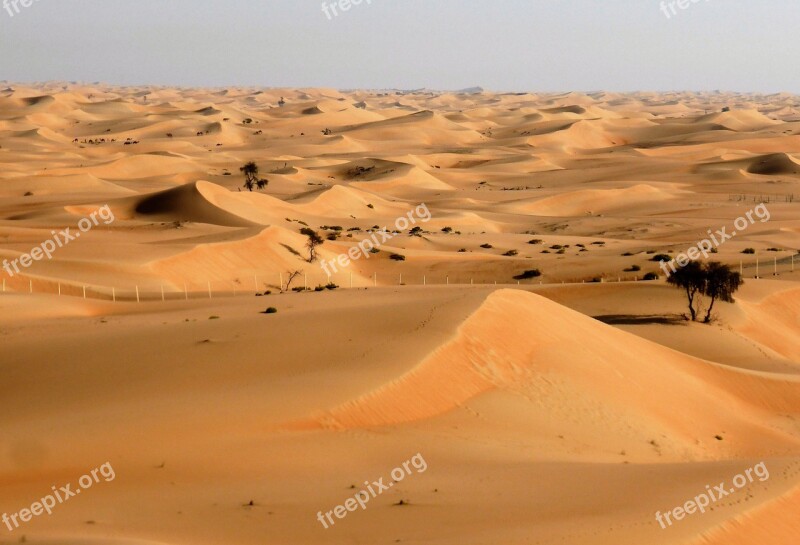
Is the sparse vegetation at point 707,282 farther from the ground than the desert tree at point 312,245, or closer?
farther from the ground

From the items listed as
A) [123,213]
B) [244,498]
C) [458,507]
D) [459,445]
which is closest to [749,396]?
[459,445]

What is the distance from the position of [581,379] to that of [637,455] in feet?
10.3

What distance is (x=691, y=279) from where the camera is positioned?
2994cm

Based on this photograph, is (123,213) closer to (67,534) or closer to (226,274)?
(226,274)

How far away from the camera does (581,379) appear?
19688 mm

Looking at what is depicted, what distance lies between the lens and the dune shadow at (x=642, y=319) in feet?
96.8

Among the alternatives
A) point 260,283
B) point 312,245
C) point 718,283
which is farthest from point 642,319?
point 312,245
